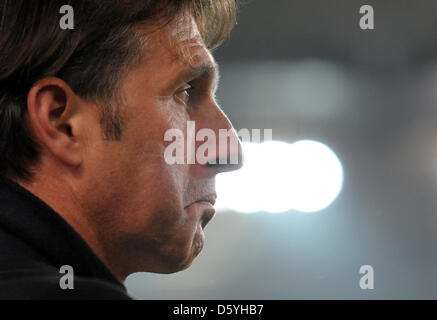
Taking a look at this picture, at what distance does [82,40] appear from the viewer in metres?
0.58

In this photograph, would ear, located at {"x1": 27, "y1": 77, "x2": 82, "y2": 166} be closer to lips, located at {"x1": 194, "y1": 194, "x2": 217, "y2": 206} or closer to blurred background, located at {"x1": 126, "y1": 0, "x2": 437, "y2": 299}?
lips, located at {"x1": 194, "y1": 194, "x2": 217, "y2": 206}

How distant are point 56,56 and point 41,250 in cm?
20

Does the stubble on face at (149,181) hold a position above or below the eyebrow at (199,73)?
below

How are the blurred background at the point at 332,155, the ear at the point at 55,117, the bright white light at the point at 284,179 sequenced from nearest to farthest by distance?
the ear at the point at 55,117 < the bright white light at the point at 284,179 < the blurred background at the point at 332,155

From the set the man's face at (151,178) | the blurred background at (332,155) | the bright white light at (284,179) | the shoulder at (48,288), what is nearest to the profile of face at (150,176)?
the man's face at (151,178)

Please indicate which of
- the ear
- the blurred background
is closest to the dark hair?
the ear

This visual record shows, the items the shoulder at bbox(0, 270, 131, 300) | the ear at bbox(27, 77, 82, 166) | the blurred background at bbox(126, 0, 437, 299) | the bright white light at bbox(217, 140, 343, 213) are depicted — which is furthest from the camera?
the blurred background at bbox(126, 0, 437, 299)

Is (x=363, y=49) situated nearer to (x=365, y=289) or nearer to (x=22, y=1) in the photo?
(x=365, y=289)

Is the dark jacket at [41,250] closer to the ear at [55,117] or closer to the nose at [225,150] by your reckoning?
the ear at [55,117]

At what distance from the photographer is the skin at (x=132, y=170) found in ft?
1.87

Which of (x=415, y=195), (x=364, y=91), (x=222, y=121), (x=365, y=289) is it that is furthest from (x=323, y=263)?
(x=222, y=121)

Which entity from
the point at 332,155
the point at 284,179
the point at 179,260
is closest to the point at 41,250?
the point at 179,260

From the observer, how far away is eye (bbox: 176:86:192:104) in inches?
25.1

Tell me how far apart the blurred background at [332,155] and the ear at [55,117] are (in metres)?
1.31
